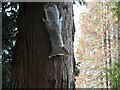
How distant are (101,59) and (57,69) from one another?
20.4ft

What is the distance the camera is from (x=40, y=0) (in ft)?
4.28

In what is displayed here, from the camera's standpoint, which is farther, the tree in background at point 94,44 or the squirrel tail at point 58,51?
the tree in background at point 94,44

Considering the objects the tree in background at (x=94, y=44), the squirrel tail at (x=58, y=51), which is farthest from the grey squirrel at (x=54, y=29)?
the tree in background at (x=94, y=44)

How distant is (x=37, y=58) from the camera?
120 cm

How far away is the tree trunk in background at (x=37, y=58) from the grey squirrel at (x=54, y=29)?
22 millimetres

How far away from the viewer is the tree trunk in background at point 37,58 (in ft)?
3.83

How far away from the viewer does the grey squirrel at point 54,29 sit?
1.19 meters

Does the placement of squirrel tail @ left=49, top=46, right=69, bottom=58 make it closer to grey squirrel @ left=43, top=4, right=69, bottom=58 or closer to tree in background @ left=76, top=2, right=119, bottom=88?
grey squirrel @ left=43, top=4, right=69, bottom=58

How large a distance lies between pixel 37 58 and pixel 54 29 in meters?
0.16

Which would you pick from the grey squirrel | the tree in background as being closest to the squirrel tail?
the grey squirrel

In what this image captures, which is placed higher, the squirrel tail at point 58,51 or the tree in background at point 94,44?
the tree in background at point 94,44

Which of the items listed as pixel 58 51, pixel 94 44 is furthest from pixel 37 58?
pixel 94 44

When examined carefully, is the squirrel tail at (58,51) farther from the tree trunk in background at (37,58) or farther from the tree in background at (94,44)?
the tree in background at (94,44)

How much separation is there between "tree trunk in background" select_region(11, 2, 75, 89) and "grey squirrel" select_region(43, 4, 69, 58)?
0.9 inches
